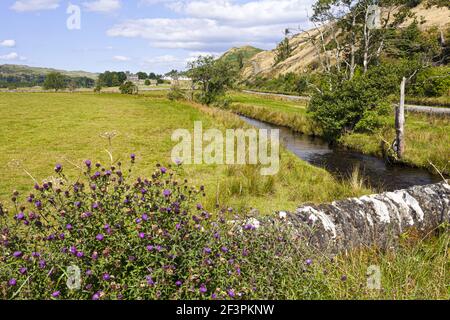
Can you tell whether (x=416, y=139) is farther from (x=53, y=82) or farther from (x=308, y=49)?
(x=53, y=82)

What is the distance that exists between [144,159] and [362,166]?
Result: 31.3 feet

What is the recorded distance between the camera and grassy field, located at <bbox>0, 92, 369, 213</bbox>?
8.92 m

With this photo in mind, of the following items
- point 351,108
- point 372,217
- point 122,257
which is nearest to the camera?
point 122,257

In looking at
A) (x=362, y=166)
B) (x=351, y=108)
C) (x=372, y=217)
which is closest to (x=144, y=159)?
(x=372, y=217)

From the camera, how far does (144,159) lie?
1227 centimetres

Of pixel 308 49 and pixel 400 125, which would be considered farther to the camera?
pixel 308 49

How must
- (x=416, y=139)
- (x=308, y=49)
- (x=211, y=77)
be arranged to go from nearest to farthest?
1. (x=416, y=139)
2. (x=211, y=77)
3. (x=308, y=49)

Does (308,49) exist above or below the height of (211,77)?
above

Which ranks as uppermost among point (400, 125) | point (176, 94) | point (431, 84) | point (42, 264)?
point (431, 84)

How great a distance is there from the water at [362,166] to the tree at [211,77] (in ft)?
60.4

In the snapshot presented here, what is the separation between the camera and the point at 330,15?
29.8m

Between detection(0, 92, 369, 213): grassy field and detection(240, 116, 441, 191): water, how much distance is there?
7.70ft

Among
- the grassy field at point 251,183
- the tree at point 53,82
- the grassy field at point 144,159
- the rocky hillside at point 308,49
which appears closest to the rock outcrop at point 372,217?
the grassy field at point 251,183
